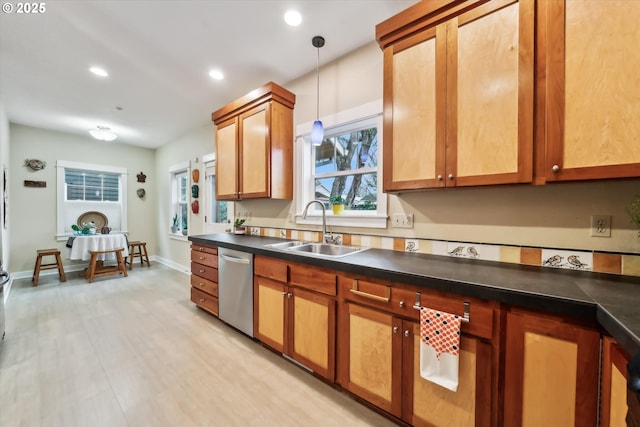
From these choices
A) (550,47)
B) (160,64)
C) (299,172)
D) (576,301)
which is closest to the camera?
(576,301)

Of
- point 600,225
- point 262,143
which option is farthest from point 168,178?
point 600,225

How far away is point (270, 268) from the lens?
2.04 m

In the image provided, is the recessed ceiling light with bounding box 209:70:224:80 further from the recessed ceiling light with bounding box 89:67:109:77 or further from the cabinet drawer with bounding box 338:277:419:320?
the cabinet drawer with bounding box 338:277:419:320

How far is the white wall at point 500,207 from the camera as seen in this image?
127cm

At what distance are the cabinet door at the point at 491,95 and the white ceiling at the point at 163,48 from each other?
73 cm

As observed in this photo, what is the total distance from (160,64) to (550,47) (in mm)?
3172

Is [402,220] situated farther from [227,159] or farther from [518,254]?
[227,159]

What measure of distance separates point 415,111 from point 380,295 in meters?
1.17

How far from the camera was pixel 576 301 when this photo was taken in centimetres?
89

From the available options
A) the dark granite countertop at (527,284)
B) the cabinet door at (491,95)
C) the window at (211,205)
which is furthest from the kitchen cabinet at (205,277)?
the cabinet door at (491,95)

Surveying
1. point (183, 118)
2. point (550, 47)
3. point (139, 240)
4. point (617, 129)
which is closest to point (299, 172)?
point (550, 47)

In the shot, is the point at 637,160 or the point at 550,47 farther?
the point at 550,47

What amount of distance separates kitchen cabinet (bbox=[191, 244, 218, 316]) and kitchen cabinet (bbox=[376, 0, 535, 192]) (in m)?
2.05

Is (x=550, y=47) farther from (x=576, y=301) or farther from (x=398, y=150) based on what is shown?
(x=576, y=301)
